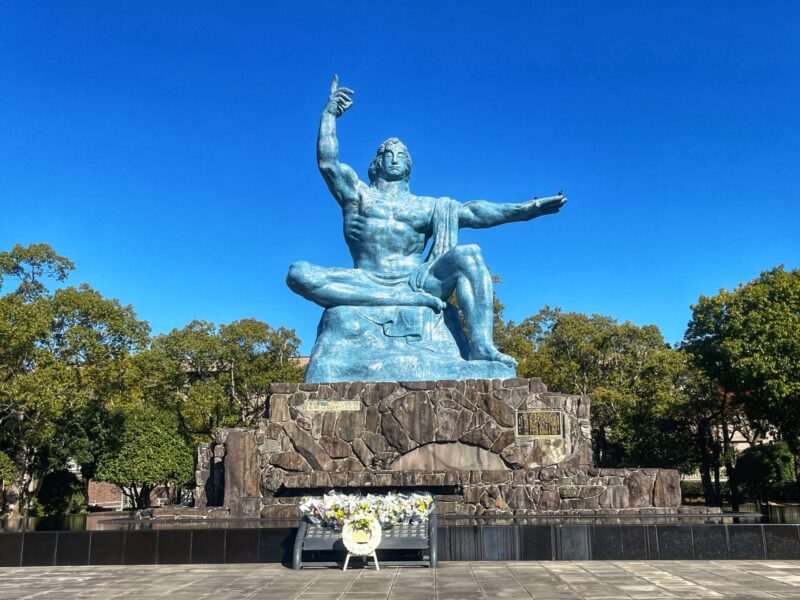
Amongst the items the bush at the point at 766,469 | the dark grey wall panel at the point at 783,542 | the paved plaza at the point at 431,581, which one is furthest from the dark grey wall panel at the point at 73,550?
the bush at the point at 766,469

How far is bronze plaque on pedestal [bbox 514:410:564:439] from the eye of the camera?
37.9 ft

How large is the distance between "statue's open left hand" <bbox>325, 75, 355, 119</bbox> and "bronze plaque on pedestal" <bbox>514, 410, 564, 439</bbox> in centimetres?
617

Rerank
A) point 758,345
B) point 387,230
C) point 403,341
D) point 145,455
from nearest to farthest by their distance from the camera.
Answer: point 403,341, point 387,230, point 758,345, point 145,455

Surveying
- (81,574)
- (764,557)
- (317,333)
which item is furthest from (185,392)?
(764,557)

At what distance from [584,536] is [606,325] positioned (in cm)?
Answer: 2339

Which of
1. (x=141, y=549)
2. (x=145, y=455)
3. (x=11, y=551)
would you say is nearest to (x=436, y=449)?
(x=141, y=549)

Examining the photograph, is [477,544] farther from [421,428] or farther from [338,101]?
[338,101]

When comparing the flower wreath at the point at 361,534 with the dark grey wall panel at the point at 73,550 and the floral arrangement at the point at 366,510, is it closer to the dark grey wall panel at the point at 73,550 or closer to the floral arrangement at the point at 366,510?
the floral arrangement at the point at 366,510

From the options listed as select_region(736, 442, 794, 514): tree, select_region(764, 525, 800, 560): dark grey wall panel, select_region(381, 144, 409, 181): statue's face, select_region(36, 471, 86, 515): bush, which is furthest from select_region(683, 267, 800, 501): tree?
select_region(36, 471, 86, 515): bush

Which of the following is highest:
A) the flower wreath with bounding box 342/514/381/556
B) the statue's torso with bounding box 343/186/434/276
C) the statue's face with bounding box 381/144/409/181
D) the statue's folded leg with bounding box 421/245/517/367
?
the statue's face with bounding box 381/144/409/181

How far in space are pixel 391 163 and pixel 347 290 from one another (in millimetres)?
2606

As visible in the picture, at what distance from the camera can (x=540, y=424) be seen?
38.0ft

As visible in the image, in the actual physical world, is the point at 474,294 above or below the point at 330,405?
above

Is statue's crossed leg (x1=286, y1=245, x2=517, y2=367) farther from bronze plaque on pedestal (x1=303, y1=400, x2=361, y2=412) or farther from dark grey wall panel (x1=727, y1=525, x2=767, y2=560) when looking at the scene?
dark grey wall panel (x1=727, y1=525, x2=767, y2=560)
